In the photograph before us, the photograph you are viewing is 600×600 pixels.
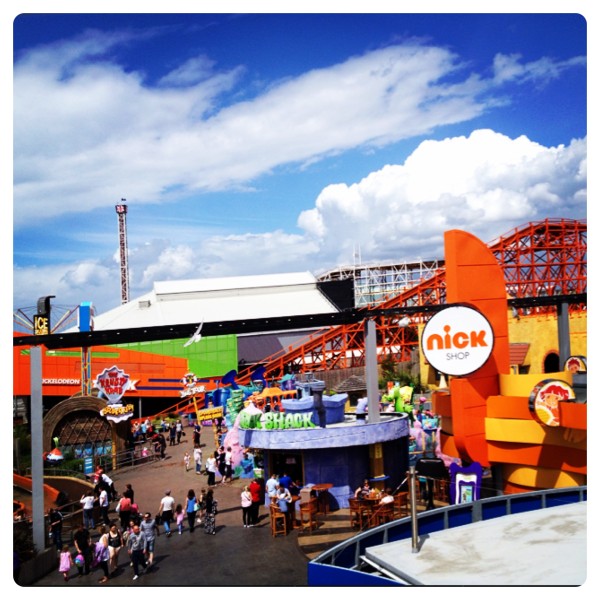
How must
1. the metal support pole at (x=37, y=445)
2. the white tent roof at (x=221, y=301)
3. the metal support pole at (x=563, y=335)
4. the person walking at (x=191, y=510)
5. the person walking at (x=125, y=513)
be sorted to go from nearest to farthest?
the metal support pole at (x=37, y=445), the person walking at (x=191, y=510), the person walking at (x=125, y=513), the metal support pole at (x=563, y=335), the white tent roof at (x=221, y=301)

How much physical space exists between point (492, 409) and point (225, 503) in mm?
7305

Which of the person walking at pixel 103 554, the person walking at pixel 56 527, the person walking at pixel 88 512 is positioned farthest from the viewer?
the person walking at pixel 88 512

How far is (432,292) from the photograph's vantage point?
40.0m

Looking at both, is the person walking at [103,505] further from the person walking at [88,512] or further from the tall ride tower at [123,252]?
the tall ride tower at [123,252]

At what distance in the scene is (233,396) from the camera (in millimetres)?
23578

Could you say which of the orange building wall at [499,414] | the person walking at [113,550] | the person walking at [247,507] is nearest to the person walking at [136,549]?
the person walking at [113,550]

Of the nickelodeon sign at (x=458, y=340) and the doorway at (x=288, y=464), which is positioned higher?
the nickelodeon sign at (x=458, y=340)

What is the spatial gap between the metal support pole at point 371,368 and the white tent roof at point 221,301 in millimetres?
23247

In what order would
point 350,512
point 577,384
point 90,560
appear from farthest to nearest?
1. point 350,512
2. point 577,384
3. point 90,560

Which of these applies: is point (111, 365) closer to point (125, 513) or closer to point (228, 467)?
point (228, 467)

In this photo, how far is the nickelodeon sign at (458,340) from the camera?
40.7 ft

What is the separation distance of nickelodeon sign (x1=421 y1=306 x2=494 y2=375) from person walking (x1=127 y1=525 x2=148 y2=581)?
19.9ft

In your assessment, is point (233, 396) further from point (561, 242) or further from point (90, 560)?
point (561, 242)
